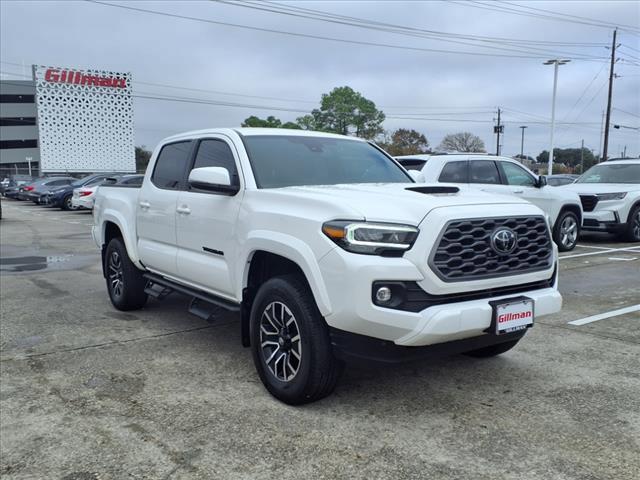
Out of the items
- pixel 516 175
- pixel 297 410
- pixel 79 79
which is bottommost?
pixel 297 410

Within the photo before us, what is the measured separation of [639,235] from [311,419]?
11248 mm

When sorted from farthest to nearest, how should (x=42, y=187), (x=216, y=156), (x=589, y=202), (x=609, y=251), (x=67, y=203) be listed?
(x=42, y=187) < (x=67, y=203) < (x=589, y=202) < (x=609, y=251) < (x=216, y=156)

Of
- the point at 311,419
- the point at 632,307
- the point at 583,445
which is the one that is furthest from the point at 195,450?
the point at 632,307

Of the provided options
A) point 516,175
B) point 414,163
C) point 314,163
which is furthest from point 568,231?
point 314,163

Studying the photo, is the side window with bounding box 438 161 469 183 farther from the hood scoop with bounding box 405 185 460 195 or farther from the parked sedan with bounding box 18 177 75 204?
the parked sedan with bounding box 18 177 75 204

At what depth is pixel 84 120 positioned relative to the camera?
76.3 metres

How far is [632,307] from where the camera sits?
6.48m

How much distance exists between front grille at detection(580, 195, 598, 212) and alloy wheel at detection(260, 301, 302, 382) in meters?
10.3

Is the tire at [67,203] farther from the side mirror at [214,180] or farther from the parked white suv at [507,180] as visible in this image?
the side mirror at [214,180]

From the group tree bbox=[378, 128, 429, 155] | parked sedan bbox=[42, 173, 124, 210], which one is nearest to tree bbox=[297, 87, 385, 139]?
tree bbox=[378, 128, 429, 155]

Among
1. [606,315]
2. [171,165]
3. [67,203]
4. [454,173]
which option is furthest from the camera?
[67,203]

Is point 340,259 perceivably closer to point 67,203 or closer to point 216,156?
point 216,156

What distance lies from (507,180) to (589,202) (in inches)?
121

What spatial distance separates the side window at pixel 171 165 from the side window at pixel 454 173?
5.51 m
